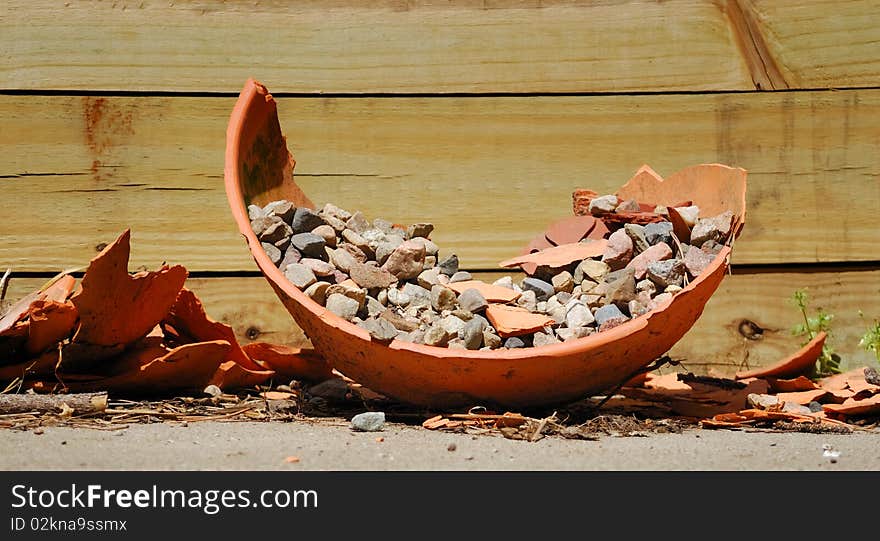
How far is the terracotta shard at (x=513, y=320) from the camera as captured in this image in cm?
173

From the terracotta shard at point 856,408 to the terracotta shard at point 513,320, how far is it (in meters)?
0.58

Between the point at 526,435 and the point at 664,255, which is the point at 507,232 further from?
the point at 526,435

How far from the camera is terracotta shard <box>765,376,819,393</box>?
2.12 metres

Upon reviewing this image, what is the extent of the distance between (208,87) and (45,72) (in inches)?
15.6

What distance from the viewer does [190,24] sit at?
2.47 metres

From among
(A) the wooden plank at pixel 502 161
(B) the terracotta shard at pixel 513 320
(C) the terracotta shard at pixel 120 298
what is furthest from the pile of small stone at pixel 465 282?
(A) the wooden plank at pixel 502 161

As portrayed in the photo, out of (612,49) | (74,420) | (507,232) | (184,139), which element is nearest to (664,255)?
(507,232)

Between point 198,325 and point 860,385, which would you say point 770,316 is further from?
point 198,325

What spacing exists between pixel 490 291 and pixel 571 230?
1.01ft

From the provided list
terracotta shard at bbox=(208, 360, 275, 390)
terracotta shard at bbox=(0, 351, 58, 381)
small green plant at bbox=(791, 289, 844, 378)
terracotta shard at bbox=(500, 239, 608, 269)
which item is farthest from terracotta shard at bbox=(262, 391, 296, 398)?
small green plant at bbox=(791, 289, 844, 378)

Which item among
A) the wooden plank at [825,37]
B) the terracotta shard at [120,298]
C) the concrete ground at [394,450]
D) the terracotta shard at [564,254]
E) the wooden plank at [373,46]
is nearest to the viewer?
the concrete ground at [394,450]

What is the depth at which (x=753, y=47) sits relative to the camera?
2541 millimetres

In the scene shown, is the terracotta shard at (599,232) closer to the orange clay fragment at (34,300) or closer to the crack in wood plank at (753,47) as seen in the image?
the crack in wood plank at (753,47)

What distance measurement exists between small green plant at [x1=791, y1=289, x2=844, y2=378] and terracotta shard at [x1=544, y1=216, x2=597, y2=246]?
0.72 metres
